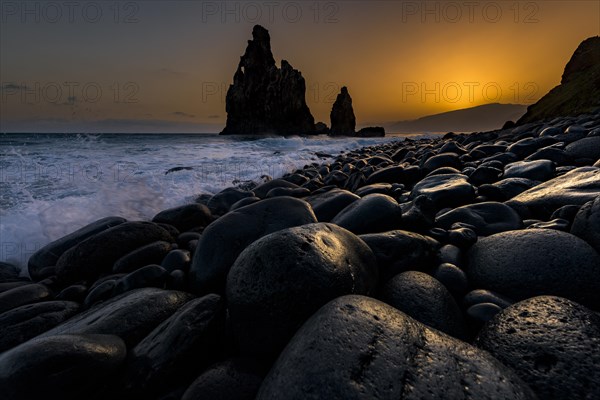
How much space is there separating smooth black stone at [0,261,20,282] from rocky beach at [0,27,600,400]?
0.66 metres

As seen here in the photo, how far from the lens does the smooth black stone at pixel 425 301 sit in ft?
5.48

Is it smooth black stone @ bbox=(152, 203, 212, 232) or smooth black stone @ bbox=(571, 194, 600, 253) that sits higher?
smooth black stone @ bbox=(571, 194, 600, 253)

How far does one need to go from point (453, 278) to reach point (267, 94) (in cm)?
6107

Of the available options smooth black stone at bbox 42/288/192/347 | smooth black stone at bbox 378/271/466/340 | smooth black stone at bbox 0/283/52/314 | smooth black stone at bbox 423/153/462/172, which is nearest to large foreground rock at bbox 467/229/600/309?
smooth black stone at bbox 378/271/466/340

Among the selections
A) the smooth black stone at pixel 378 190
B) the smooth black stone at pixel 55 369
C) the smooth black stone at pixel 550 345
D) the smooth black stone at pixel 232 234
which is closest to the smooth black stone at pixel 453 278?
the smooth black stone at pixel 550 345

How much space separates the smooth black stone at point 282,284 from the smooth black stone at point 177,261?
1347mm

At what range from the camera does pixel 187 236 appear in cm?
383

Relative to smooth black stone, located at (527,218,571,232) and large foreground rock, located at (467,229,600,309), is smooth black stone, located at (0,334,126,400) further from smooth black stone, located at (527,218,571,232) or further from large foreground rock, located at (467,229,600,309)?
smooth black stone, located at (527,218,571,232)

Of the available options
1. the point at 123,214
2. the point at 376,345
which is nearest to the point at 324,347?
the point at 376,345

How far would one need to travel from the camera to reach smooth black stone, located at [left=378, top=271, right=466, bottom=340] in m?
1.67

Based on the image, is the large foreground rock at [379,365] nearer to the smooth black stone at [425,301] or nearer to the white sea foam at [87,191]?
the smooth black stone at [425,301]

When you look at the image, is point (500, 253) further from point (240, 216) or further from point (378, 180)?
point (378, 180)

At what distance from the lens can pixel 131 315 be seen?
200 cm

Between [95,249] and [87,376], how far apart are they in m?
2.30
